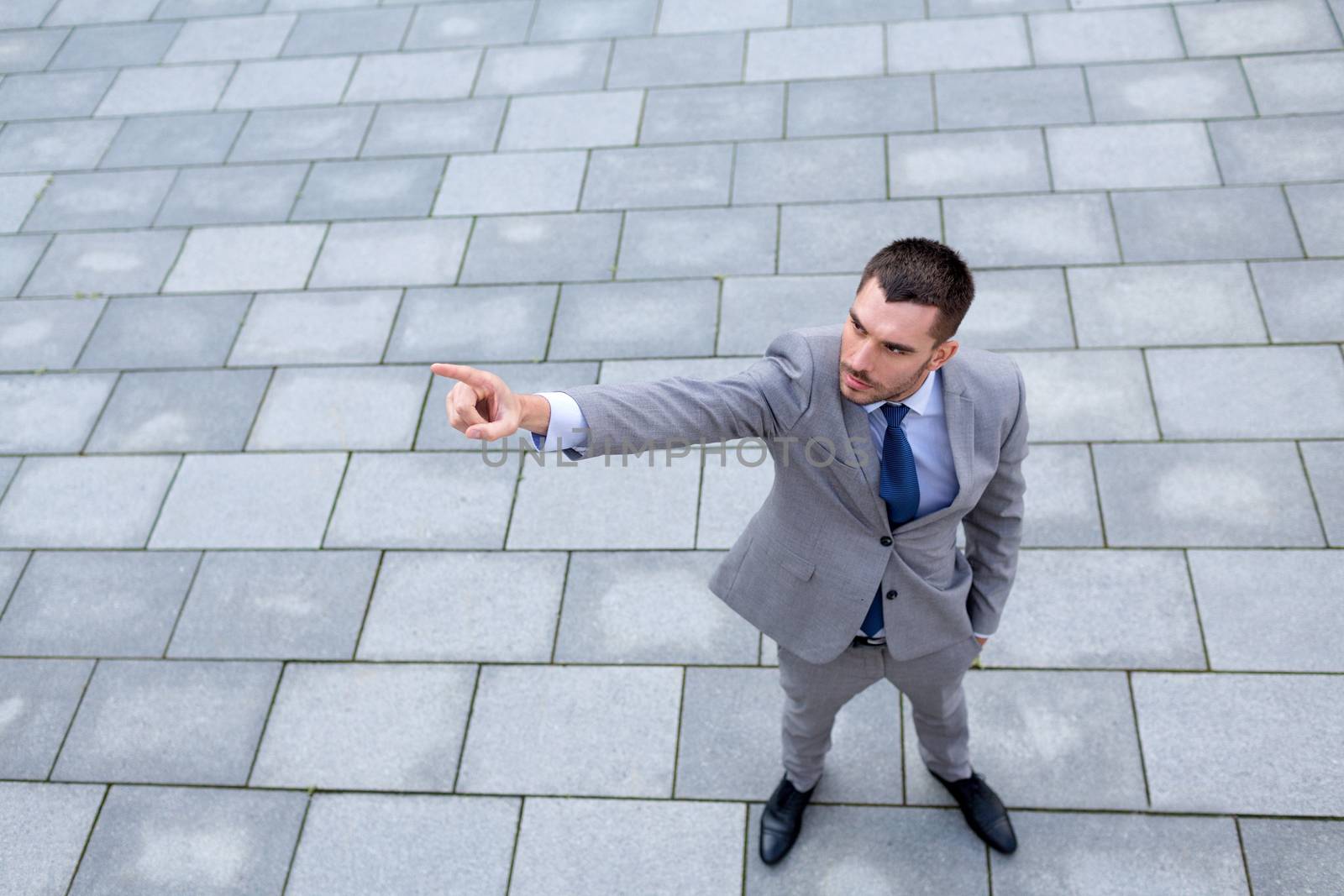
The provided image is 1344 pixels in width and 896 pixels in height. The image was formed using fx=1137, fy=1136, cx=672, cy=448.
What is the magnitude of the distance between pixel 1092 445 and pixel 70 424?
5246mm

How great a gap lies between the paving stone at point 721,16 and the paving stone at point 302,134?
220 centimetres

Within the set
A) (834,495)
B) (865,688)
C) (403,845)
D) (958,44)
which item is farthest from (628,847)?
(958,44)

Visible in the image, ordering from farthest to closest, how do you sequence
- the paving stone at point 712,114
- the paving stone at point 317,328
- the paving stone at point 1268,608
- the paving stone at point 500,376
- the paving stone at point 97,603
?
1. the paving stone at point 712,114
2. the paving stone at point 317,328
3. the paving stone at point 500,376
4. the paving stone at point 97,603
5. the paving stone at point 1268,608

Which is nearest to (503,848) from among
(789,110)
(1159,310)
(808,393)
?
(808,393)

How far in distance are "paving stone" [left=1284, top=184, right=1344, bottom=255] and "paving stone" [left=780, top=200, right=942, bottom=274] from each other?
1.89m

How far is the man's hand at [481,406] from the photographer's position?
2.48 meters

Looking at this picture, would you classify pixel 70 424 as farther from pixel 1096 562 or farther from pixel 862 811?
pixel 1096 562

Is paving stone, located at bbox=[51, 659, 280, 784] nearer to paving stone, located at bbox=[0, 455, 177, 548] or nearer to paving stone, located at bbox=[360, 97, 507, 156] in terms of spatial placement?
paving stone, located at bbox=[0, 455, 177, 548]

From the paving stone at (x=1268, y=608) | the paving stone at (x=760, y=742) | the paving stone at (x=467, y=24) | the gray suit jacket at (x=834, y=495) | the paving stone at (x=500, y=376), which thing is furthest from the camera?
the paving stone at (x=467, y=24)

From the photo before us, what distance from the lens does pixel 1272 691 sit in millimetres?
4445

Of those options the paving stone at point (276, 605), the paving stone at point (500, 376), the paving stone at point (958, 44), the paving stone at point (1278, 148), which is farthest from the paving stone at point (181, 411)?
the paving stone at point (1278, 148)

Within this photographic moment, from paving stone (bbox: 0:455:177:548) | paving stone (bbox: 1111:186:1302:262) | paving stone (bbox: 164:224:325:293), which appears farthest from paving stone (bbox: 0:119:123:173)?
paving stone (bbox: 1111:186:1302:262)

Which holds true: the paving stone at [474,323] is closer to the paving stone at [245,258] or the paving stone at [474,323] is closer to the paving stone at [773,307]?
the paving stone at [245,258]

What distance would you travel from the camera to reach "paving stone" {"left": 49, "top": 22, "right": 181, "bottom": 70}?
8.56 m
